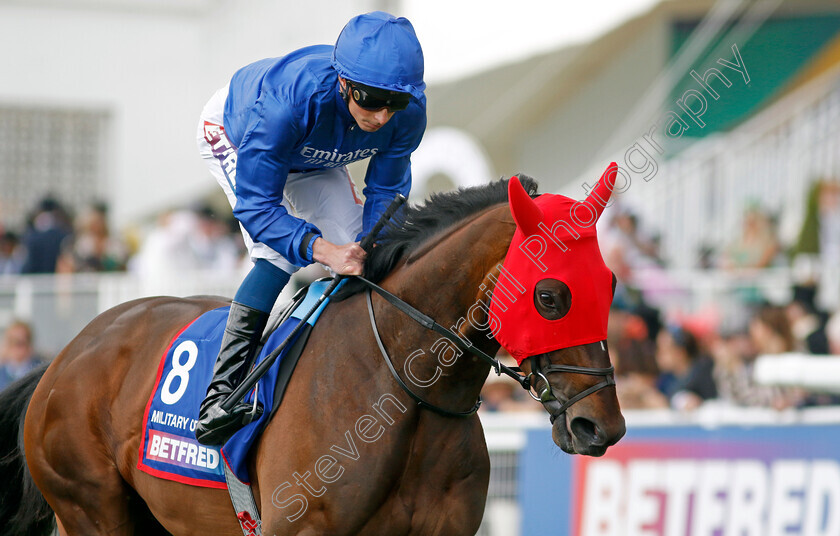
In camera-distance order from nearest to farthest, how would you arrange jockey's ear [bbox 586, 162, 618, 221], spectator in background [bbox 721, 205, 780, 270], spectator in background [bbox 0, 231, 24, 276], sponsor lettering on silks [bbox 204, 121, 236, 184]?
1. jockey's ear [bbox 586, 162, 618, 221]
2. sponsor lettering on silks [bbox 204, 121, 236, 184]
3. spectator in background [bbox 721, 205, 780, 270]
4. spectator in background [bbox 0, 231, 24, 276]

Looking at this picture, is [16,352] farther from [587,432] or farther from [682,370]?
[587,432]

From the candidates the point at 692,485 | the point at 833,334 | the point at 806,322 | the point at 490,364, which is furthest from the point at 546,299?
the point at 806,322

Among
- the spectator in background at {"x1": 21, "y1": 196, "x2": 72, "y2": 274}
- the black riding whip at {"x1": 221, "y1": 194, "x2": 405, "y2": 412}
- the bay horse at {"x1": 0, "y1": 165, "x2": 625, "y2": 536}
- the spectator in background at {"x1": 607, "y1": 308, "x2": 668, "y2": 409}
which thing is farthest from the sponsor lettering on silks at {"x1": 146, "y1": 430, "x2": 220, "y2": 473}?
the spectator in background at {"x1": 21, "y1": 196, "x2": 72, "y2": 274}

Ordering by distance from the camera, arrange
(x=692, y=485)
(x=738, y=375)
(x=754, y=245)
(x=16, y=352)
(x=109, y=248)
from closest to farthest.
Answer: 1. (x=692, y=485)
2. (x=738, y=375)
3. (x=16, y=352)
4. (x=754, y=245)
5. (x=109, y=248)

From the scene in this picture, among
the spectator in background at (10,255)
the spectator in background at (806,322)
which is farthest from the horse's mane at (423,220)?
the spectator in background at (10,255)

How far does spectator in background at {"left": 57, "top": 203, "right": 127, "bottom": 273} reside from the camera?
9.91m

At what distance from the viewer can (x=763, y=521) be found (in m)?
5.64

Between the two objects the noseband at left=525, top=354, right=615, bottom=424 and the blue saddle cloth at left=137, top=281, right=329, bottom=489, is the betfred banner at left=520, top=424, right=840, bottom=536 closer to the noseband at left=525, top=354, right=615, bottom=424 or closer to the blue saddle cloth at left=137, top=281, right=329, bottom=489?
the blue saddle cloth at left=137, top=281, right=329, bottom=489

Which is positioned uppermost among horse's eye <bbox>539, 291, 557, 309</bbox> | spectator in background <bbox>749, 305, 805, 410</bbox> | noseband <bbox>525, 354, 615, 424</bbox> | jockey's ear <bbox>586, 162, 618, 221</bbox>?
jockey's ear <bbox>586, 162, 618, 221</bbox>

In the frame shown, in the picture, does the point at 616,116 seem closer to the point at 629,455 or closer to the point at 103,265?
the point at 103,265

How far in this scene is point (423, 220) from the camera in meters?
3.27

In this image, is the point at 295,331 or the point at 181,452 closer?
the point at 295,331

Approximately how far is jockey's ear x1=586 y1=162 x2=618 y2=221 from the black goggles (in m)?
0.65

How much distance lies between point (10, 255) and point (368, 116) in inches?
→ 362
